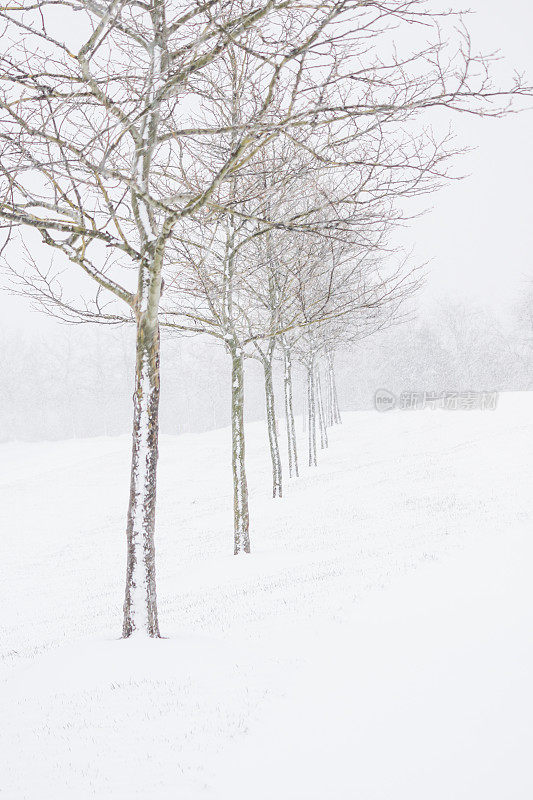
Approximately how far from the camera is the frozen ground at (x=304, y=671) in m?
3.10

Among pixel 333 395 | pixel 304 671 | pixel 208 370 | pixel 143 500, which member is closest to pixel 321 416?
pixel 333 395

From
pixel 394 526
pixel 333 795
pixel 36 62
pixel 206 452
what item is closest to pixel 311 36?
pixel 36 62

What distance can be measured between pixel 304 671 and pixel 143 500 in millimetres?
2549

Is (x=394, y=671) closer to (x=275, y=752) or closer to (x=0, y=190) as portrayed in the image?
(x=275, y=752)

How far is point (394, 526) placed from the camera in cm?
1052

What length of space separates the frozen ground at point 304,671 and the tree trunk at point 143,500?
0.44m

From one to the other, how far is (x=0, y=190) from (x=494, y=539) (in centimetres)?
732

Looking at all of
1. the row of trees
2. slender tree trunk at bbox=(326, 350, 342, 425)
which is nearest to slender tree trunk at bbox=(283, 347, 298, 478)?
slender tree trunk at bbox=(326, 350, 342, 425)

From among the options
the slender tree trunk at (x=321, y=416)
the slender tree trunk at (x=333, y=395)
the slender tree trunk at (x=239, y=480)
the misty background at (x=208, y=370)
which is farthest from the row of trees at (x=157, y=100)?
the misty background at (x=208, y=370)

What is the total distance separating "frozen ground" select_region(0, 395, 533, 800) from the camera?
10.2ft

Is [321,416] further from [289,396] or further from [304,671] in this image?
[304,671]

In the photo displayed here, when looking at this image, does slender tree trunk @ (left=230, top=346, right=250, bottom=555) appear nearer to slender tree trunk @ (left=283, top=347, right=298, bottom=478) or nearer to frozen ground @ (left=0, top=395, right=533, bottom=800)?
frozen ground @ (left=0, top=395, right=533, bottom=800)

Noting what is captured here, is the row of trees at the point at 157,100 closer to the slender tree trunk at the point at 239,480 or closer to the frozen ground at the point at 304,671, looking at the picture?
the frozen ground at the point at 304,671

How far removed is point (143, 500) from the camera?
5953mm
